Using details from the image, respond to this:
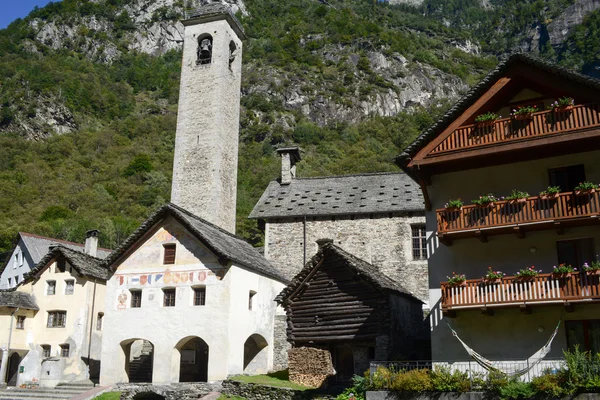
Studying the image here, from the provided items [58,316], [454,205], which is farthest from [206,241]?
[58,316]

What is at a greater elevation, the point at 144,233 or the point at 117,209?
the point at 117,209

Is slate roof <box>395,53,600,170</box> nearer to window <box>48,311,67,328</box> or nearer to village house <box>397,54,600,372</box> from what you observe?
village house <box>397,54,600,372</box>

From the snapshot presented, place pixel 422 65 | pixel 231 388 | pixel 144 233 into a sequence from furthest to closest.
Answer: pixel 422 65 < pixel 144 233 < pixel 231 388

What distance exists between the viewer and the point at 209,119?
146ft

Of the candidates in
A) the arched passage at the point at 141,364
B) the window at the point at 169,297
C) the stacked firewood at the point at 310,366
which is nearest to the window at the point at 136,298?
the window at the point at 169,297

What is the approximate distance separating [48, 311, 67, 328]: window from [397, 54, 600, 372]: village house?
24339 millimetres

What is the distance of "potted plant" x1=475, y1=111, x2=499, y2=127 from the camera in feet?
70.1

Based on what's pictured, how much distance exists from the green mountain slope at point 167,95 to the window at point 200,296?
3942cm

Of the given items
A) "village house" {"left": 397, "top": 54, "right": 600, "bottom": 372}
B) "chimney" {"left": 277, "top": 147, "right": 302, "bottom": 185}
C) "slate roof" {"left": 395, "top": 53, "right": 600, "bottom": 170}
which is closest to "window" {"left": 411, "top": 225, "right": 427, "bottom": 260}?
"chimney" {"left": 277, "top": 147, "right": 302, "bottom": 185}

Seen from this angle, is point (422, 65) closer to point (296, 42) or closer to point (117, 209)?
point (296, 42)

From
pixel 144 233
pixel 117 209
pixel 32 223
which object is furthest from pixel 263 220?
pixel 117 209

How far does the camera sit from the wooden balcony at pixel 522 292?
18594mm

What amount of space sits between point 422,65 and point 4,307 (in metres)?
125

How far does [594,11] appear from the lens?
14912 centimetres
